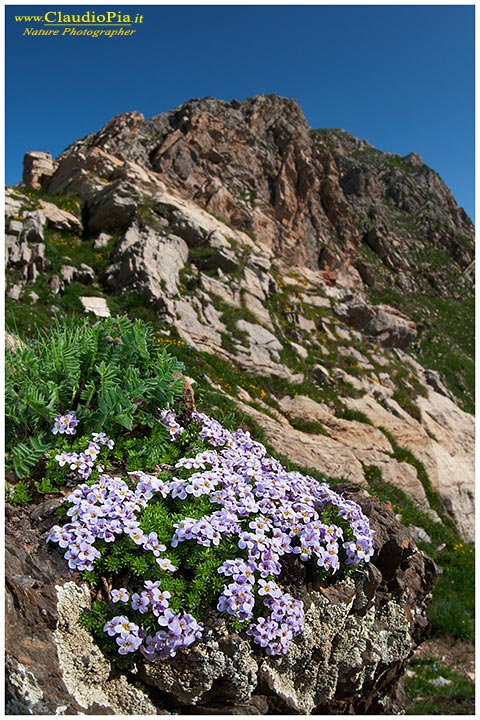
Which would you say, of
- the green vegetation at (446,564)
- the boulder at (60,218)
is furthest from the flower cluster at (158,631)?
the boulder at (60,218)

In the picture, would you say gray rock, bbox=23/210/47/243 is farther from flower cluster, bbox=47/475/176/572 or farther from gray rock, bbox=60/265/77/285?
flower cluster, bbox=47/475/176/572

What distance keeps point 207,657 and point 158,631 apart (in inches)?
15.5

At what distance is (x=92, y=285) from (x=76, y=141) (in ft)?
92.3

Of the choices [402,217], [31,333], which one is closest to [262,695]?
[31,333]

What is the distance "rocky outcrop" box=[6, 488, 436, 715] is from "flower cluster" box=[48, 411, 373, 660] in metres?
0.18

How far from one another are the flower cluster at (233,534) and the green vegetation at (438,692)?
3.61 m

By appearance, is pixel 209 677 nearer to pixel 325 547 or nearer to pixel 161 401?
pixel 325 547

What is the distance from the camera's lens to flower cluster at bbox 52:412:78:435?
450 cm

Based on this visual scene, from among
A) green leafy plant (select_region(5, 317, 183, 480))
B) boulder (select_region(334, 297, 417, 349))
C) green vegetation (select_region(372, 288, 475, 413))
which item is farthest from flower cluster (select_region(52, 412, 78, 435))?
green vegetation (select_region(372, 288, 475, 413))

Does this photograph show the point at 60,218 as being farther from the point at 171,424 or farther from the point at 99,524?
the point at 99,524

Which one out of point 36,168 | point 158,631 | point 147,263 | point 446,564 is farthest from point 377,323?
point 158,631

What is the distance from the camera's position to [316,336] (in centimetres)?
1803

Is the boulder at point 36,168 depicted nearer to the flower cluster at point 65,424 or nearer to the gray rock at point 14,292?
the gray rock at point 14,292

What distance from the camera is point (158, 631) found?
3.21 meters
